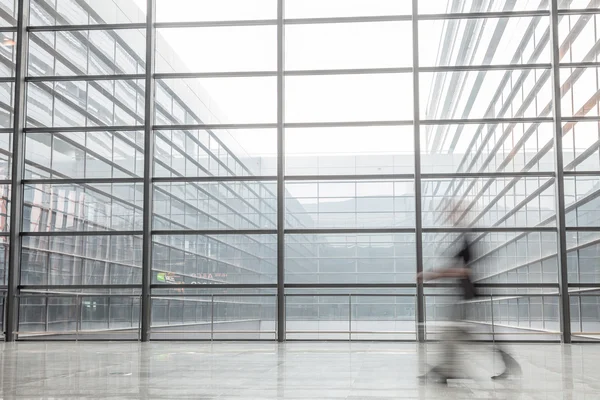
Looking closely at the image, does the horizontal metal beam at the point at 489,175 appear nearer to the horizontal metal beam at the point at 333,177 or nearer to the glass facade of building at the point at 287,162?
the glass facade of building at the point at 287,162

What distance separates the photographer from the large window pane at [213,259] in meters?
15.8

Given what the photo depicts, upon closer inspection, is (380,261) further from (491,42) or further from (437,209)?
(491,42)

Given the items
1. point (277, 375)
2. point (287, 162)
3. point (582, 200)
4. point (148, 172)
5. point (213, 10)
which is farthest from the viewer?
point (213, 10)

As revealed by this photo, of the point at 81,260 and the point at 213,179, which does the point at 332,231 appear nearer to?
the point at 213,179

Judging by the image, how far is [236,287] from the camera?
15.8m

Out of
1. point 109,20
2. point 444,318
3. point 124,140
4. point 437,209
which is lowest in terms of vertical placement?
point 444,318

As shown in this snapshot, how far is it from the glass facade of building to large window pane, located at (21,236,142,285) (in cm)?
5

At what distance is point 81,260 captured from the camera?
53.0 feet

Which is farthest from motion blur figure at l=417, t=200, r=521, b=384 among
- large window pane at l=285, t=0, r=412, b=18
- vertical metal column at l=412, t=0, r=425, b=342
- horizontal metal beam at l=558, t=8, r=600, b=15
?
horizontal metal beam at l=558, t=8, r=600, b=15

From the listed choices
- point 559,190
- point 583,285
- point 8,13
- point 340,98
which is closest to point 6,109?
point 8,13

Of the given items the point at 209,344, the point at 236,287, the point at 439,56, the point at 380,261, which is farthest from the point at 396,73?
the point at 209,344

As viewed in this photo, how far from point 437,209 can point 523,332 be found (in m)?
3.25

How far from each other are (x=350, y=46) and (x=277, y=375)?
10.1m

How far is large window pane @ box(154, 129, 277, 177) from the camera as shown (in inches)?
635
